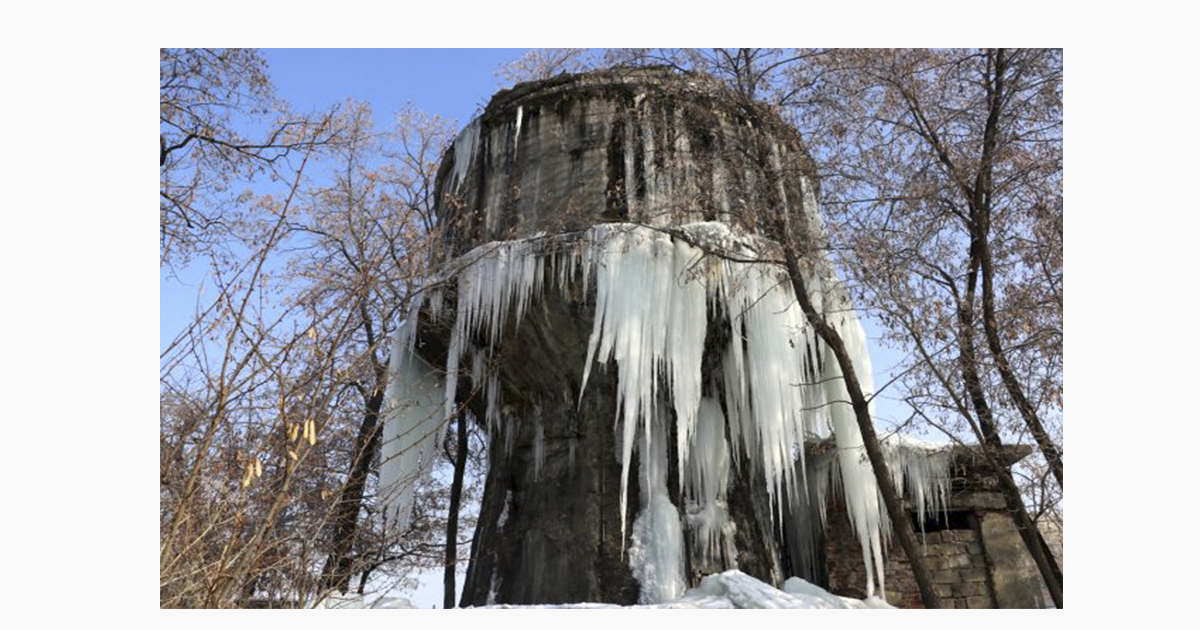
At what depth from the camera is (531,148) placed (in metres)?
9.73

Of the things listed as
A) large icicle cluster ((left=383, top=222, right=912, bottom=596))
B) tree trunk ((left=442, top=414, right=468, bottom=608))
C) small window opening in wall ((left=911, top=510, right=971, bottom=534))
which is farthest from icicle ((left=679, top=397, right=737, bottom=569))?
tree trunk ((left=442, top=414, right=468, bottom=608))

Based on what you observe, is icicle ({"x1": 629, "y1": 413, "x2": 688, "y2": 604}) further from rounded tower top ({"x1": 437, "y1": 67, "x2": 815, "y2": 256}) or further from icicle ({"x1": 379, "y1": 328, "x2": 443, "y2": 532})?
icicle ({"x1": 379, "y1": 328, "x2": 443, "y2": 532})

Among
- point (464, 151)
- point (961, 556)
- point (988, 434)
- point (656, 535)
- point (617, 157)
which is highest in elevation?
point (464, 151)

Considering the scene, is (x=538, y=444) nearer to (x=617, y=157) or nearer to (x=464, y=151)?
(x=617, y=157)

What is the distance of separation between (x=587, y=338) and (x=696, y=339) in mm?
1016

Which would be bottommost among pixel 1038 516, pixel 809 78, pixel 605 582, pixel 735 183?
pixel 605 582

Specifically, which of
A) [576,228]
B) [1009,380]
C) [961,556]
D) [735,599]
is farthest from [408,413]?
[961,556]

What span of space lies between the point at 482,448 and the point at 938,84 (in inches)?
320

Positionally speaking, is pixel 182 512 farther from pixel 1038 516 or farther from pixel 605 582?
pixel 1038 516

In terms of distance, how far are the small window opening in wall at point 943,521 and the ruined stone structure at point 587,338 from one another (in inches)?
12.3

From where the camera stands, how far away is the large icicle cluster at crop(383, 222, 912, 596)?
27.7 feet

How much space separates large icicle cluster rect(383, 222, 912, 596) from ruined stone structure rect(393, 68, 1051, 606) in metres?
0.07

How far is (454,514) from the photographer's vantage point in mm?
12078

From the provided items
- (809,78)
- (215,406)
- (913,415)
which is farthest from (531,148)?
(215,406)
